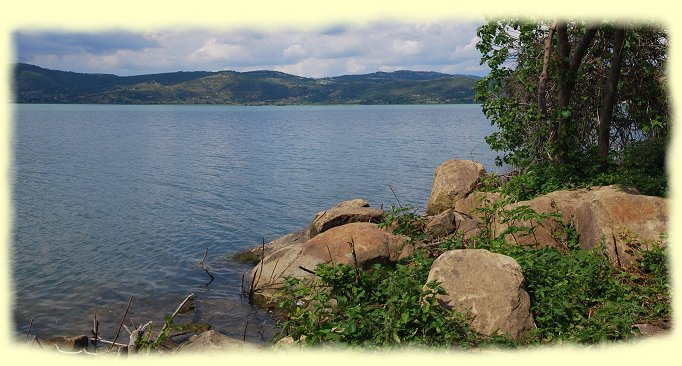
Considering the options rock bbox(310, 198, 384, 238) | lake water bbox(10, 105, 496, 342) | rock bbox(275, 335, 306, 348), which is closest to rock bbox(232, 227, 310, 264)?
lake water bbox(10, 105, 496, 342)

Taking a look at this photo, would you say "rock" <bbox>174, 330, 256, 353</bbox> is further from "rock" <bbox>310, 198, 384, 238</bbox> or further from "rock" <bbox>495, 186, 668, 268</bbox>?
"rock" <bbox>310, 198, 384, 238</bbox>

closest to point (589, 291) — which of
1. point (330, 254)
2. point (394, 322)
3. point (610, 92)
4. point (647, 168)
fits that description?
point (394, 322)

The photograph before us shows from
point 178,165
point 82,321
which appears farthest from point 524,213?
point 178,165

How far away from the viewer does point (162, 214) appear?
27.4 meters

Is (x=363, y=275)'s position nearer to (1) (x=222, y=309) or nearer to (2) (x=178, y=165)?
(1) (x=222, y=309)

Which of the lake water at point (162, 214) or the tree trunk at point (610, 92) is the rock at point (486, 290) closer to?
the lake water at point (162, 214)

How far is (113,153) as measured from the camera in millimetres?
54156

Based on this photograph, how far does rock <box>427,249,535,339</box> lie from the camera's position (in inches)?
359

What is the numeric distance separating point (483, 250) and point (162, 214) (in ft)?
67.8

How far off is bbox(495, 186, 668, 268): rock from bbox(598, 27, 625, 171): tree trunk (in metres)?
3.66

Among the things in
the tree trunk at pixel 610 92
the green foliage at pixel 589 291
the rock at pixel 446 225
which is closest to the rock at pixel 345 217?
the rock at pixel 446 225

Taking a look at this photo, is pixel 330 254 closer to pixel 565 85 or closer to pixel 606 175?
pixel 606 175

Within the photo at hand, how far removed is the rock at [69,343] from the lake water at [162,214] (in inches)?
36.1

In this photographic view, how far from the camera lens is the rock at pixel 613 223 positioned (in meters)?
10.9
